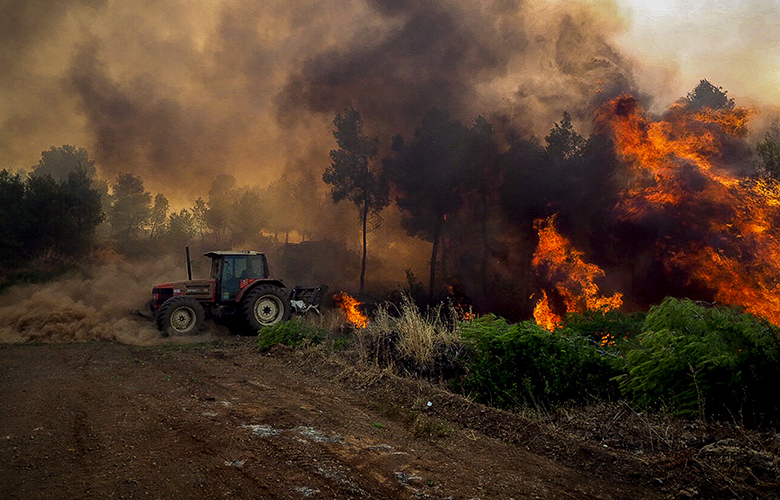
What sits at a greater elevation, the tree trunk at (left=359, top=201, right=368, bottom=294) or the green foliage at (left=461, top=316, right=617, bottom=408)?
the tree trunk at (left=359, top=201, right=368, bottom=294)

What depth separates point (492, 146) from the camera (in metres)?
29.1

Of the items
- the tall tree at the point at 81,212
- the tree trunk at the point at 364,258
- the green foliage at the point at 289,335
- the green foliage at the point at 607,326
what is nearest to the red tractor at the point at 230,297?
the green foliage at the point at 289,335

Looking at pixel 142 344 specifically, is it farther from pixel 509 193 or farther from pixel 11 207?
pixel 509 193

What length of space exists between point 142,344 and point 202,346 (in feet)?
7.45

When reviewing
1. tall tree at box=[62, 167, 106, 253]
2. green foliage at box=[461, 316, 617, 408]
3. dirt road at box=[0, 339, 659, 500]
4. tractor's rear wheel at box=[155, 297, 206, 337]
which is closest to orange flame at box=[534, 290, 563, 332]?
green foliage at box=[461, 316, 617, 408]

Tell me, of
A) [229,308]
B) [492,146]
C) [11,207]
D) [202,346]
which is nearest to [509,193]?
[492,146]

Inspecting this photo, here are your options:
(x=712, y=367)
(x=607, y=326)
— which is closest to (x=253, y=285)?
(x=607, y=326)

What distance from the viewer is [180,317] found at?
48.6 feet

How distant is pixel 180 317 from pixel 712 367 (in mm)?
14458

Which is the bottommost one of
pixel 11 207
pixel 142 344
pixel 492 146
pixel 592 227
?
pixel 142 344

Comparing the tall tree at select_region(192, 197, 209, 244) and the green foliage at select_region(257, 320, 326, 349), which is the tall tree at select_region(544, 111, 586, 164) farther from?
the tall tree at select_region(192, 197, 209, 244)

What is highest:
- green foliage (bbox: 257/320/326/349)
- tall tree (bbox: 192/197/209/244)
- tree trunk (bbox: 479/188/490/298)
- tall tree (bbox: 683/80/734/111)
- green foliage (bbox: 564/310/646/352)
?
tall tree (bbox: 683/80/734/111)

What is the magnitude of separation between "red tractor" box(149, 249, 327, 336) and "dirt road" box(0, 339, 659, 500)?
686cm

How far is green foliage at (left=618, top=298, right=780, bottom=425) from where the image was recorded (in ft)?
15.9
